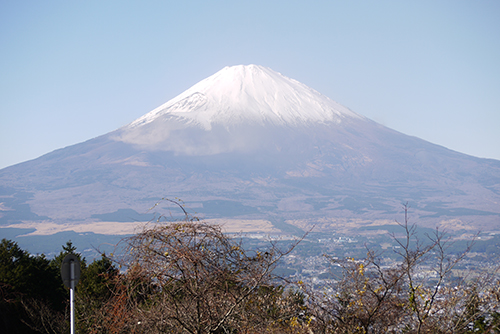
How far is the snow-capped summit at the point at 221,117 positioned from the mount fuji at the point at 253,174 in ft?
1.32

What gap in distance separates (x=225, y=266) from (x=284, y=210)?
408ft

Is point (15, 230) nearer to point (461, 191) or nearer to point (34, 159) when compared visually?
point (34, 159)

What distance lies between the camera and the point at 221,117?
187 metres

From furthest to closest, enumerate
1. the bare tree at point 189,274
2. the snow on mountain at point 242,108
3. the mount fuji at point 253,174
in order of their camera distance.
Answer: the snow on mountain at point 242,108
the mount fuji at point 253,174
the bare tree at point 189,274

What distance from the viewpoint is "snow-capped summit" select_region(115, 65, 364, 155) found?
177 metres

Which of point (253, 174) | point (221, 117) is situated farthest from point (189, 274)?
point (221, 117)

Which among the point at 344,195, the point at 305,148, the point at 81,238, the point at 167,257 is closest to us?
the point at 167,257

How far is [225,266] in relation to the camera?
18.3 feet

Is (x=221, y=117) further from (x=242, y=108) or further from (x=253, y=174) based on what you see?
(x=253, y=174)

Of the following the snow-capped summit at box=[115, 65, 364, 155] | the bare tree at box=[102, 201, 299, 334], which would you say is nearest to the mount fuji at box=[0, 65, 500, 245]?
the snow-capped summit at box=[115, 65, 364, 155]

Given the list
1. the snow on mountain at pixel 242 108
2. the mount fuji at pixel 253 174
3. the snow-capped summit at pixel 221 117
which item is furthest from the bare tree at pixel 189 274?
the snow on mountain at pixel 242 108

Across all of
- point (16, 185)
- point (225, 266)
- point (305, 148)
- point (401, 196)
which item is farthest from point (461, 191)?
point (225, 266)

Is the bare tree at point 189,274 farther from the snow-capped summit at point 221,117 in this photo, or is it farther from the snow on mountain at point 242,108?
the snow on mountain at point 242,108

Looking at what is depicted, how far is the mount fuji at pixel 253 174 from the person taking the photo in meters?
126
